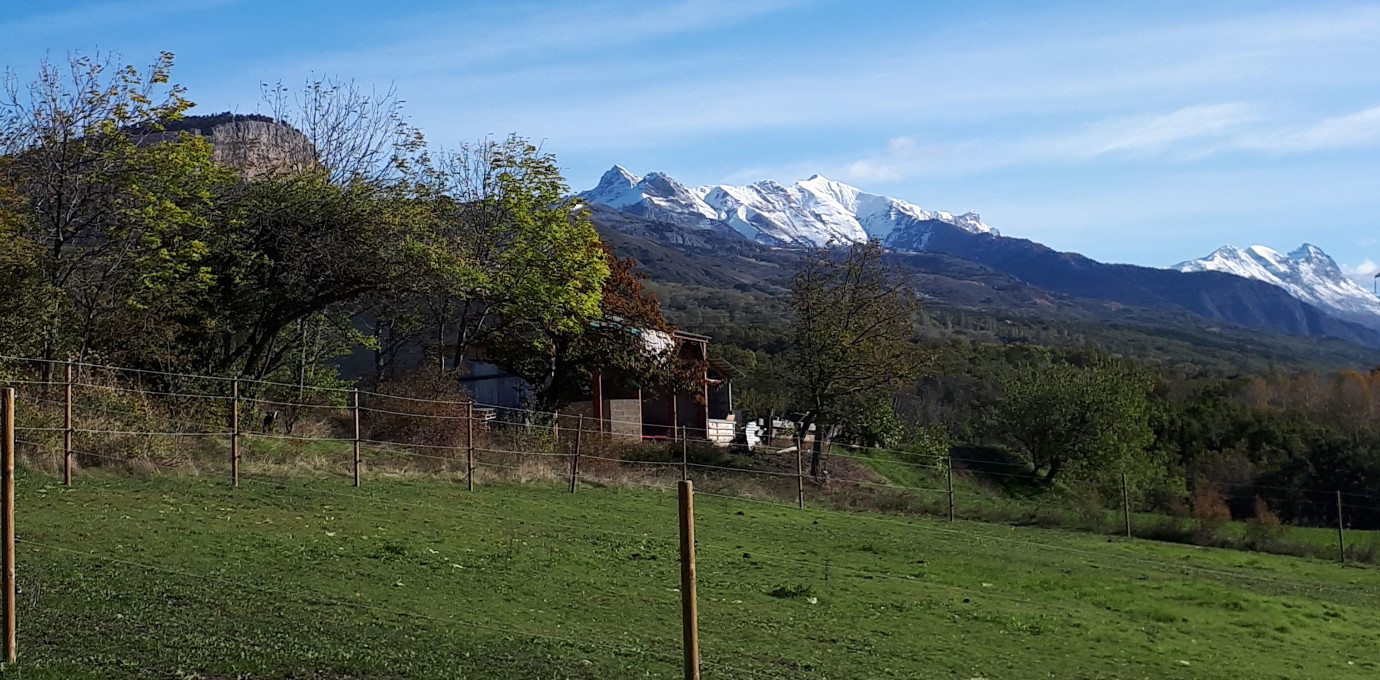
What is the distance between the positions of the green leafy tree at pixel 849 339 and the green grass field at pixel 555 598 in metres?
15.3

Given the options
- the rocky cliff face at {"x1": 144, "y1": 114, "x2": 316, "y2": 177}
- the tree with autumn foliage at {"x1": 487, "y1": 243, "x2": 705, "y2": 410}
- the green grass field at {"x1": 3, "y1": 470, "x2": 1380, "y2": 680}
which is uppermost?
the rocky cliff face at {"x1": 144, "y1": 114, "x2": 316, "y2": 177}

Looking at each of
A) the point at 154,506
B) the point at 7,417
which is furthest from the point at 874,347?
the point at 7,417

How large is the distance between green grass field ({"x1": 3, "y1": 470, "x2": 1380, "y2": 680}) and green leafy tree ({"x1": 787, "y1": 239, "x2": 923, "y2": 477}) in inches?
603

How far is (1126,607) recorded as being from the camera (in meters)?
15.7

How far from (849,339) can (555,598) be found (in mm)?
25372

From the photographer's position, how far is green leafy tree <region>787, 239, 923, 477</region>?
36.6 meters

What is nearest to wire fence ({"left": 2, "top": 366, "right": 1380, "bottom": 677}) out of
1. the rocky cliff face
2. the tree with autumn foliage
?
the tree with autumn foliage

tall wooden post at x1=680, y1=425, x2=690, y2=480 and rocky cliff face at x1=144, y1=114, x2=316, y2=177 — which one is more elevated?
rocky cliff face at x1=144, y1=114, x2=316, y2=177

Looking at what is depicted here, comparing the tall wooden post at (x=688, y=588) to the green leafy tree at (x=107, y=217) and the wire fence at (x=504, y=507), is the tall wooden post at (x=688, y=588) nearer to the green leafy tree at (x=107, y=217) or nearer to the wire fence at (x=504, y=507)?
the wire fence at (x=504, y=507)

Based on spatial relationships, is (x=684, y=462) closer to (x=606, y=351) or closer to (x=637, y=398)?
(x=606, y=351)

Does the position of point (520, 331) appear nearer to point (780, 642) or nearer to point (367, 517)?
point (367, 517)

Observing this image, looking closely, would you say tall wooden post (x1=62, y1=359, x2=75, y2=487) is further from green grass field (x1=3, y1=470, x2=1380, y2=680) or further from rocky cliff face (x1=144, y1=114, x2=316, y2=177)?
rocky cliff face (x1=144, y1=114, x2=316, y2=177)

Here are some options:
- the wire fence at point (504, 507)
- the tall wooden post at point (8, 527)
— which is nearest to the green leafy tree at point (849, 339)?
the wire fence at point (504, 507)

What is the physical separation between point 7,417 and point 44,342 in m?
16.3
